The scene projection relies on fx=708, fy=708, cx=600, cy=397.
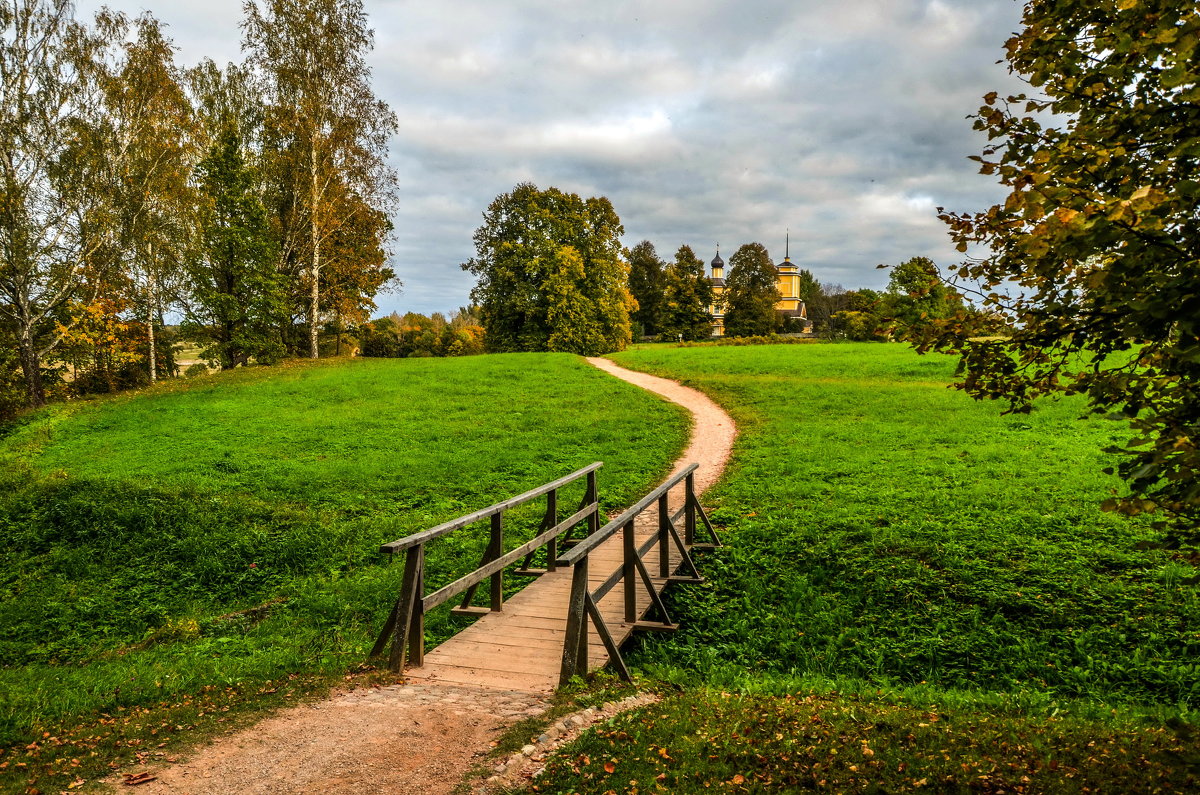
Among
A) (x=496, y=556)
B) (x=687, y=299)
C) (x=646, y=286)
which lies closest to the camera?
(x=496, y=556)

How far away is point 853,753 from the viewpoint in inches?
164

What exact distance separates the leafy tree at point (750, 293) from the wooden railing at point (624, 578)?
184 feet

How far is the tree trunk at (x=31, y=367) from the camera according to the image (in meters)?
22.6

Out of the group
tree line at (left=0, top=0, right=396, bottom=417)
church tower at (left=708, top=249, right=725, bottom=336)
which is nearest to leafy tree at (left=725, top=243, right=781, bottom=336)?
church tower at (left=708, top=249, right=725, bottom=336)

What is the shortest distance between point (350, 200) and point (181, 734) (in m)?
31.1

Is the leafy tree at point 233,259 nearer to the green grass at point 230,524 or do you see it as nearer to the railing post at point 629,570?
the green grass at point 230,524

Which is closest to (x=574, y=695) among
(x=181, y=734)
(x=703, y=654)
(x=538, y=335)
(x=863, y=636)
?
(x=703, y=654)

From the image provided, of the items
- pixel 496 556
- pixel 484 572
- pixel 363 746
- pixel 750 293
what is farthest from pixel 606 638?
pixel 750 293

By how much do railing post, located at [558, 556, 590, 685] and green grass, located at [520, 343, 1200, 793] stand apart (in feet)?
2.53

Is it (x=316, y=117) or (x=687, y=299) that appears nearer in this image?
(x=316, y=117)

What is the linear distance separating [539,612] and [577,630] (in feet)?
5.84

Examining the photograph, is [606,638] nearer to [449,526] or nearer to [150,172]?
[449,526]

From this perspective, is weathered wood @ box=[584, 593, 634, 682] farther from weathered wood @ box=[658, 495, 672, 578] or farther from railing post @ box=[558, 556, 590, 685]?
weathered wood @ box=[658, 495, 672, 578]

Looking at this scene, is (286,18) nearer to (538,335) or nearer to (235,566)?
(538,335)
